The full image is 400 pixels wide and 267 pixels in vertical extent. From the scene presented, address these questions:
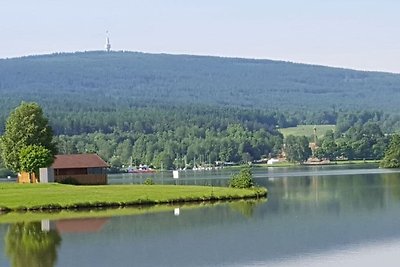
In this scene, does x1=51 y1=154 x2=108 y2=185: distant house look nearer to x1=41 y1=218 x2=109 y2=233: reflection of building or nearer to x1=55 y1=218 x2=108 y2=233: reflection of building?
x1=41 y1=218 x2=109 y2=233: reflection of building

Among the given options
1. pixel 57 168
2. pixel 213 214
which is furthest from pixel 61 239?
pixel 57 168

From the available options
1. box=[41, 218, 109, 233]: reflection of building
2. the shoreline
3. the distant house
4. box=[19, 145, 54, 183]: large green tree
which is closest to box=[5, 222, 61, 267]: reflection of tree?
box=[41, 218, 109, 233]: reflection of building

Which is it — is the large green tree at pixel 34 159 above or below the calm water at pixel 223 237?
above

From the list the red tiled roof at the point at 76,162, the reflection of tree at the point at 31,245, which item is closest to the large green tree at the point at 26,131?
the red tiled roof at the point at 76,162

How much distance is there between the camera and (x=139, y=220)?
162ft

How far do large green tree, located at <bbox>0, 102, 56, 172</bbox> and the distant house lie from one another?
1262mm

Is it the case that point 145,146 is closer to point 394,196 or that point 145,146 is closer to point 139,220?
point 394,196

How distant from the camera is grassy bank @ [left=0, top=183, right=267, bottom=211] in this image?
5903cm

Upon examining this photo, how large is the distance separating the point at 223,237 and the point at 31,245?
299 inches

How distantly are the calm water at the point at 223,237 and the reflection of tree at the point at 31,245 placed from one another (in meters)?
0.03

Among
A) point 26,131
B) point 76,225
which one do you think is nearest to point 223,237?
point 76,225

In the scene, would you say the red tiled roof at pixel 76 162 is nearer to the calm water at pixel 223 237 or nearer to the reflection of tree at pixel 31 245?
the calm water at pixel 223 237

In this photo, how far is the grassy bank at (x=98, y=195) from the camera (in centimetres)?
5903

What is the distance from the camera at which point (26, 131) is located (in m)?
78.7
